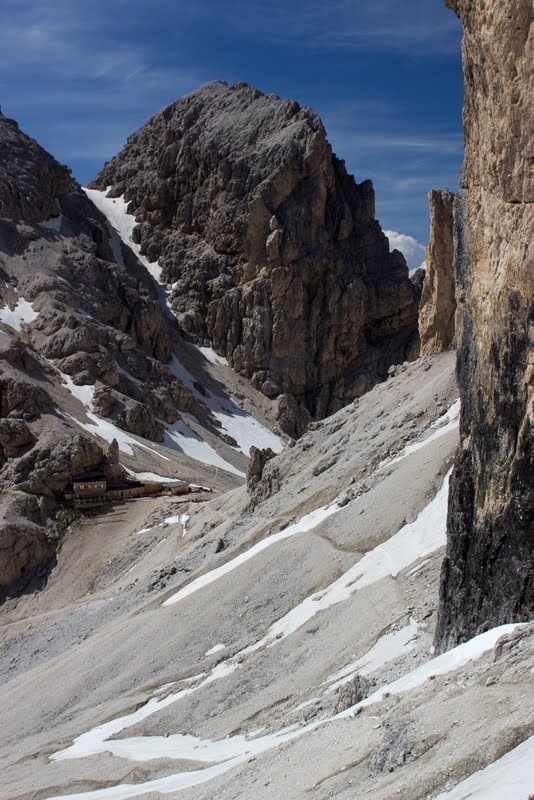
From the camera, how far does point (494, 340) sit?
13688 millimetres

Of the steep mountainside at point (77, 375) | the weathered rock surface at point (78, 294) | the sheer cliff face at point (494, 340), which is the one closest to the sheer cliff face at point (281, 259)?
the steep mountainside at point (77, 375)

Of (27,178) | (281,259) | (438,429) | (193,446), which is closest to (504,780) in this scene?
(438,429)

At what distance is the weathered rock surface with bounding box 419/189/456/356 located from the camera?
37.9 m

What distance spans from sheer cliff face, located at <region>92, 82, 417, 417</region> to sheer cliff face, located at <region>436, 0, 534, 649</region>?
91.8 m

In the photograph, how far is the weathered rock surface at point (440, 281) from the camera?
→ 37906mm

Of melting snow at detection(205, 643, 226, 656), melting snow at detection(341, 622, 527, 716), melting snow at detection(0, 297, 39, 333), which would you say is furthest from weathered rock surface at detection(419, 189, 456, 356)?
melting snow at detection(0, 297, 39, 333)

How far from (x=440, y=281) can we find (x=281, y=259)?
7264 cm

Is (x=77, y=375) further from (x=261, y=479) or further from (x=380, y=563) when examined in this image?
(x=380, y=563)

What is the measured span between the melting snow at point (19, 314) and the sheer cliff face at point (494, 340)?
74.4m

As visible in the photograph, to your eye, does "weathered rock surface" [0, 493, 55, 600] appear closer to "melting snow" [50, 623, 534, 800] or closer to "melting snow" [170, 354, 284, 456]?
"melting snow" [50, 623, 534, 800]

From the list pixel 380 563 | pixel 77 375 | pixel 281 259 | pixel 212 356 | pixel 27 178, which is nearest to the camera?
pixel 380 563

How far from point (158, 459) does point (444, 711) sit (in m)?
60.7

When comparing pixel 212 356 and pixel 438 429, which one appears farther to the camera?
pixel 212 356

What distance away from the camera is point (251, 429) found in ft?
309
